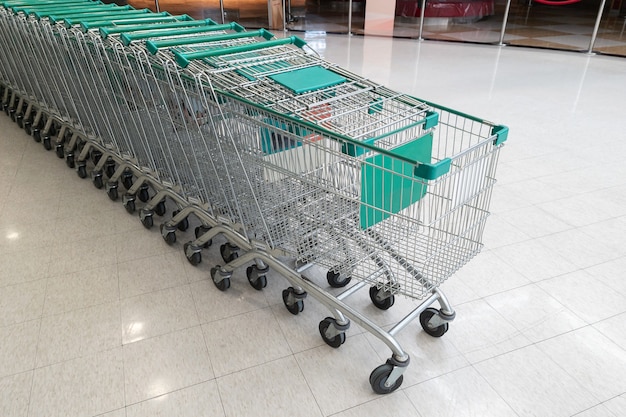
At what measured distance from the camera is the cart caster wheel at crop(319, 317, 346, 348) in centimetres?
201

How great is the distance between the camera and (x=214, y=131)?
204 centimetres

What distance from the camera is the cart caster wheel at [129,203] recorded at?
3.07 m

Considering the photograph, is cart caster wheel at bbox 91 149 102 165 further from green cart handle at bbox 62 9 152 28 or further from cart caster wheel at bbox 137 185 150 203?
green cart handle at bbox 62 9 152 28

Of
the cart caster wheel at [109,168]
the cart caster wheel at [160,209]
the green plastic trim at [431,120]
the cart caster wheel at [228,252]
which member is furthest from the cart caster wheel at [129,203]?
the green plastic trim at [431,120]

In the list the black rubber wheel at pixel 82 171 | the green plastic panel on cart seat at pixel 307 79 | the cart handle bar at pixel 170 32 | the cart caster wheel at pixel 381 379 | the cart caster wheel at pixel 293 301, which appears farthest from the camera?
the black rubber wheel at pixel 82 171

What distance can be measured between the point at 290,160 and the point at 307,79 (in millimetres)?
379

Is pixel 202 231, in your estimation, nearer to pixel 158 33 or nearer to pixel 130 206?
pixel 130 206

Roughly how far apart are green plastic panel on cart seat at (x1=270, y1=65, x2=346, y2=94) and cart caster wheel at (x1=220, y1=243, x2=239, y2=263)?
0.97 m

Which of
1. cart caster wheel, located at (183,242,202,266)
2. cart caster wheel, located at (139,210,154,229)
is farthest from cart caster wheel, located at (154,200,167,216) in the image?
cart caster wheel, located at (183,242,202,266)

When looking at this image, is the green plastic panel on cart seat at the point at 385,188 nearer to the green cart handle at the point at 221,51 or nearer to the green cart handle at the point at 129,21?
the green cart handle at the point at 221,51

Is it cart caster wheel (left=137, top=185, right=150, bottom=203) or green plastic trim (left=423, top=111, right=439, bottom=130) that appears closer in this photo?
green plastic trim (left=423, top=111, right=439, bottom=130)

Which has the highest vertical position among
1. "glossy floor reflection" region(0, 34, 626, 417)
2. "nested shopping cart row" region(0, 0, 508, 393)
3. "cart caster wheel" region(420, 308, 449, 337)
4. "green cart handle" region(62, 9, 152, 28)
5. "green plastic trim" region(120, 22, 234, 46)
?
"green cart handle" region(62, 9, 152, 28)

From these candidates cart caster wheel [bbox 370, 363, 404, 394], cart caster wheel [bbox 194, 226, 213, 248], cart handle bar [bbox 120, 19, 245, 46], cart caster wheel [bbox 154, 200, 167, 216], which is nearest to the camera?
cart caster wheel [bbox 370, 363, 404, 394]

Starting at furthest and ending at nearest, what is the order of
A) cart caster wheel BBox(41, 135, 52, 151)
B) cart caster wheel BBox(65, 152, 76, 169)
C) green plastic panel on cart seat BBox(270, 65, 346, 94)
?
cart caster wheel BBox(41, 135, 52, 151) < cart caster wheel BBox(65, 152, 76, 169) < green plastic panel on cart seat BBox(270, 65, 346, 94)
